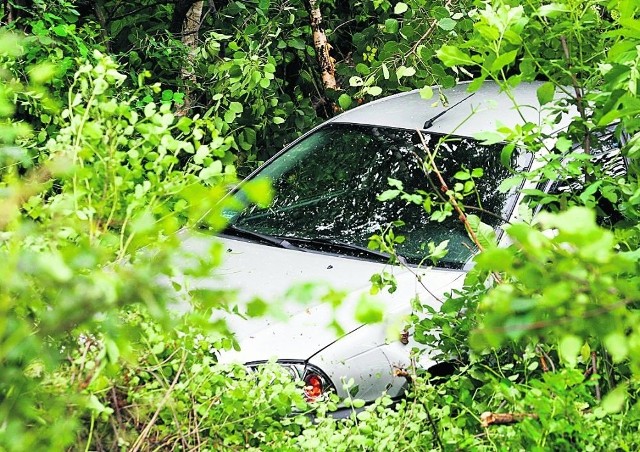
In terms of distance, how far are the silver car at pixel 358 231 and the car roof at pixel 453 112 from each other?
0.03 ft

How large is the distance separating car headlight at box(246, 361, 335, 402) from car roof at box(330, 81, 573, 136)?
149 cm

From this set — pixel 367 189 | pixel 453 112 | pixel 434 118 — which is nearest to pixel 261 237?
pixel 367 189

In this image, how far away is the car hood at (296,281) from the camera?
3098 mm

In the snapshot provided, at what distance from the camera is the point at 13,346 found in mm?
1149

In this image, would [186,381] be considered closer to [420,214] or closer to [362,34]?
[420,214]

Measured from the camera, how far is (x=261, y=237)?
12.8 ft

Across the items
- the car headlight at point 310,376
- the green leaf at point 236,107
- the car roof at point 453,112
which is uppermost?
the car roof at point 453,112

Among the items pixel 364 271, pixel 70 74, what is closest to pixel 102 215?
pixel 364 271

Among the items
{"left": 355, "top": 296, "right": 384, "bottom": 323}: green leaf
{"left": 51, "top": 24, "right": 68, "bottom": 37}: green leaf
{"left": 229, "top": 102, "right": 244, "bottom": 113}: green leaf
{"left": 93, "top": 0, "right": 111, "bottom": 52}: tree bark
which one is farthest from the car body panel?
{"left": 93, "top": 0, "right": 111, "bottom": 52}: tree bark

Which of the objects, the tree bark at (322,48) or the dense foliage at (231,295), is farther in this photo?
the tree bark at (322,48)

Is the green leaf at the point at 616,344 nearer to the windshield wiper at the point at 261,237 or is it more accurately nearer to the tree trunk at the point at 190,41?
the windshield wiper at the point at 261,237

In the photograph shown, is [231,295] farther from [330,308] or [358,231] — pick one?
[358,231]

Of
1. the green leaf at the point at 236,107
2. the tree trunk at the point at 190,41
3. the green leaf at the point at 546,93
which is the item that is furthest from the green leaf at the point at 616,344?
the tree trunk at the point at 190,41

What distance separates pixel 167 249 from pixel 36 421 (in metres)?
0.42
